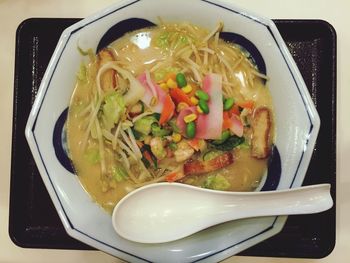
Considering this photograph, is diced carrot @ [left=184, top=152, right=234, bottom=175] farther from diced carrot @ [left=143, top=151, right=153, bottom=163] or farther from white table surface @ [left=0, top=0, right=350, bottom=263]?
white table surface @ [left=0, top=0, right=350, bottom=263]

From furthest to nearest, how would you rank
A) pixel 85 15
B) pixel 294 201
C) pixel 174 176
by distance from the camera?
pixel 85 15, pixel 174 176, pixel 294 201

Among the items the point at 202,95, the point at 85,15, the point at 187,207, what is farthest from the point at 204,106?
the point at 85,15

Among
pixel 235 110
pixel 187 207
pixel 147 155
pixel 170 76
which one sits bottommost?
pixel 187 207

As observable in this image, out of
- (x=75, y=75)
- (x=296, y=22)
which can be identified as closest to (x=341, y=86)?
(x=296, y=22)

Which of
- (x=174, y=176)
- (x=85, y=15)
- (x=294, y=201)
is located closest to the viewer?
(x=294, y=201)

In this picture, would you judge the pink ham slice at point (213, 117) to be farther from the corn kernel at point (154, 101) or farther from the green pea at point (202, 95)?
the corn kernel at point (154, 101)

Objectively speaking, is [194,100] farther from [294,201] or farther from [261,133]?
[294,201]

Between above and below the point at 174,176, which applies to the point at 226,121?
above
